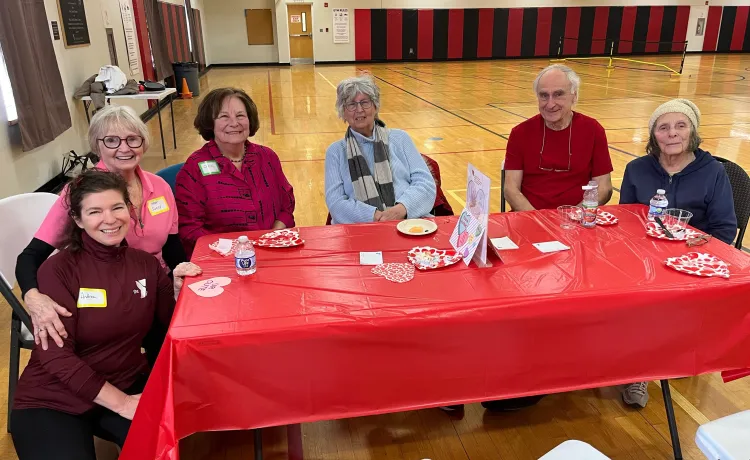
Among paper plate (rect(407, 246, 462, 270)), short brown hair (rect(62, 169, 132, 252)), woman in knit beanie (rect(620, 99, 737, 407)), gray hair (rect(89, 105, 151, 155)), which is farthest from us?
woman in knit beanie (rect(620, 99, 737, 407))

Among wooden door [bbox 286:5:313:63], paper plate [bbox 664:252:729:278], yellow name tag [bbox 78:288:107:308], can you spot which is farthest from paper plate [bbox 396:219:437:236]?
wooden door [bbox 286:5:313:63]

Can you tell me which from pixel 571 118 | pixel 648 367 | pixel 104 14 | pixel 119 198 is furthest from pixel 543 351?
pixel 104 14

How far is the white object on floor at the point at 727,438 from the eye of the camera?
3.93 feet

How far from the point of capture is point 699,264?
1.78m

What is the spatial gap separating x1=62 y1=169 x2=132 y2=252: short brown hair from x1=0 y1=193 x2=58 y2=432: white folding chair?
15.0 inches

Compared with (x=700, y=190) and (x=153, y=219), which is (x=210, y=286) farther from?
(x=700, y=190)

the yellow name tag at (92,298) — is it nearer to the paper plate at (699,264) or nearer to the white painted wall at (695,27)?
the paper plate at (699,264)

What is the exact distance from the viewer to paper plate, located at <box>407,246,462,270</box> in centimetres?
183

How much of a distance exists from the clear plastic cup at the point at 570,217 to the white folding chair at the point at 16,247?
208 centimetres

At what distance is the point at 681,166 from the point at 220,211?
7.16 feet

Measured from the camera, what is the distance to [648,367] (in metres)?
1.72

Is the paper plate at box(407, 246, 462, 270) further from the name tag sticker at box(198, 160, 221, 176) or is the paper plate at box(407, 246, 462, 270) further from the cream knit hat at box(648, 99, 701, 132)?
the cream knit hat at box(648, 99, 701, 132)

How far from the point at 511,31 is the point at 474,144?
1490cm

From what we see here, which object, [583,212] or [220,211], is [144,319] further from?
[583,212]
